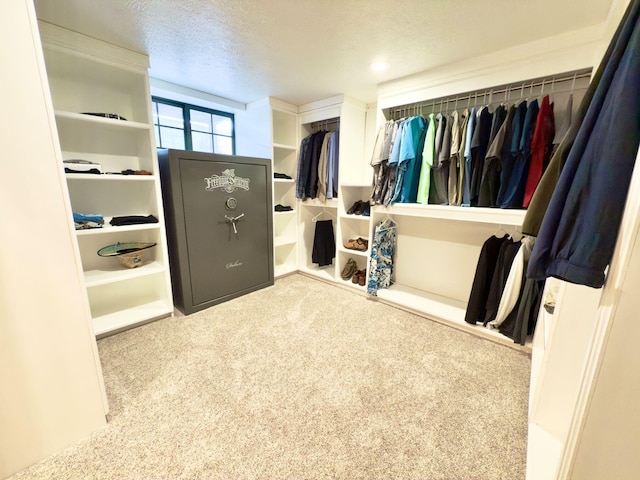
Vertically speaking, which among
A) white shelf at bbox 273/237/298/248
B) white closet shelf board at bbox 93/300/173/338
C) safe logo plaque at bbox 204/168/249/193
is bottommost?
white closet shelf board at bbox 93/300/173/338

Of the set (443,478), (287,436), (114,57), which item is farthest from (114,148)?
(443,478)

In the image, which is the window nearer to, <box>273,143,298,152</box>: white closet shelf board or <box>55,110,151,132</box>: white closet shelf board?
<box>55,110,151,132</box>: white closet shelf board

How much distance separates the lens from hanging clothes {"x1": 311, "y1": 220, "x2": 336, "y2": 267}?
3520 millimetres

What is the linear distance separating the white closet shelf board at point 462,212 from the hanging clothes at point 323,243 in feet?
3.05

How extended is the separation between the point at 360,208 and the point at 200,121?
225cm

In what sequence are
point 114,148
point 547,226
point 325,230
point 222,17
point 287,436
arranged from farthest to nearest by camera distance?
point 325,230, point 114,148, point 222,17, point 287,436, point 547,226

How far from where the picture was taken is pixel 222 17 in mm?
1586

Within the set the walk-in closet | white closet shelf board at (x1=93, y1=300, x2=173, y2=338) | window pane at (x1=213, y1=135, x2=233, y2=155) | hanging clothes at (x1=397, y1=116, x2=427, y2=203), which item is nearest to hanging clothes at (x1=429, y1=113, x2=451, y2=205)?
the walk-in closet

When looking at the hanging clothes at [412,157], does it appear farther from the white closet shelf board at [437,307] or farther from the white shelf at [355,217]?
the white closet shelf board at [437,307]

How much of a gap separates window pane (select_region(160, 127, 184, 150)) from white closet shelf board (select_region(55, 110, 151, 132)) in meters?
0.76

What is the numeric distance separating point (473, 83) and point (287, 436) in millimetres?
2700

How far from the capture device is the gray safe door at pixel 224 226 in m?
2.43

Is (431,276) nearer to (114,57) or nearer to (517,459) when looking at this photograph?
(517,459)

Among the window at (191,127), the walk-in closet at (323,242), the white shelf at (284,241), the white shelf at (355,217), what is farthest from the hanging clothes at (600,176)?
the window at (191,127)
